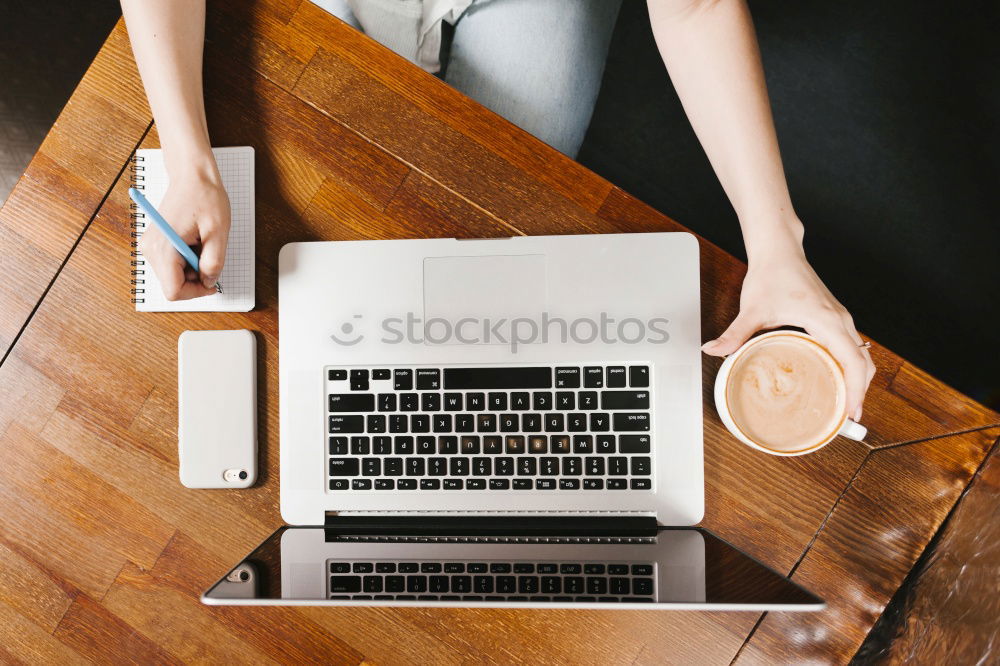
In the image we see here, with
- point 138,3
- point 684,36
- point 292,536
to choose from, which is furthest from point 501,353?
point 138,3

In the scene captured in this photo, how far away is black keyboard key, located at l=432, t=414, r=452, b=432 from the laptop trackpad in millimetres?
88

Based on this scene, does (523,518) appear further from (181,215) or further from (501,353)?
(181,215)

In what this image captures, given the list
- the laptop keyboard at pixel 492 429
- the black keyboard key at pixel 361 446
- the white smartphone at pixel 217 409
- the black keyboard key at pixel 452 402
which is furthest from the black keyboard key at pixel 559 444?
the white smartphone at pixel 217 409

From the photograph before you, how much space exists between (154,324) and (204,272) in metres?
0.13

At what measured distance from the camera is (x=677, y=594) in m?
0.58

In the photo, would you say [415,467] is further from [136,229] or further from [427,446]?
[136,229]

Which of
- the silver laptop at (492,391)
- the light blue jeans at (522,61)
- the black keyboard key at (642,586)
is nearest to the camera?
the black keyboard key at (642,586)

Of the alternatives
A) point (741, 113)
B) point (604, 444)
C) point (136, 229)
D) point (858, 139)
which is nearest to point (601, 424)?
point (604, 444)

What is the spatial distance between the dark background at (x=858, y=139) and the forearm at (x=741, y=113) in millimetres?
404

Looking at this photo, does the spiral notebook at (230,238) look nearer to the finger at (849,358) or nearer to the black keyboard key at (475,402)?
the black keyboard key at (475,402)

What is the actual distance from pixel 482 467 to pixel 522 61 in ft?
1.89

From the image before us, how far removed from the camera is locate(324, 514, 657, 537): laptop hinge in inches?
26.3

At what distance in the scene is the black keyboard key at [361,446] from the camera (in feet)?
2.34

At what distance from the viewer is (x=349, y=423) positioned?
2.35 ft
